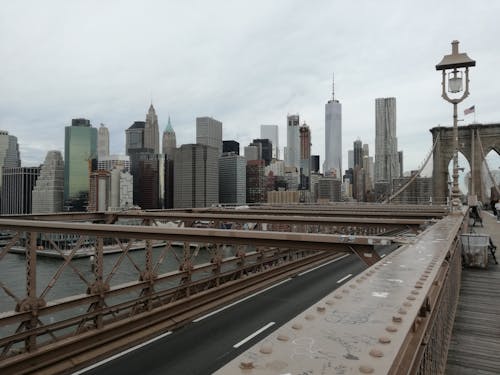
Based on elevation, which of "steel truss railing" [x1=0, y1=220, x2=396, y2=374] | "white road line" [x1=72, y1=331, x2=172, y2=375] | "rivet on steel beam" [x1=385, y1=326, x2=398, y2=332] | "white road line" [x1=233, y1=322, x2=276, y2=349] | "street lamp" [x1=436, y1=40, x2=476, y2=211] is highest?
"street lamp" [x1=436, y1=40, x2=476, y2=211]

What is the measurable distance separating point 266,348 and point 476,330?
21.8ft

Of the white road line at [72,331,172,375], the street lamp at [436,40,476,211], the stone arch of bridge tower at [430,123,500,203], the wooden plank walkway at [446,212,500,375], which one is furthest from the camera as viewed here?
the stone arch of bridge tower at [430,123,500,203]

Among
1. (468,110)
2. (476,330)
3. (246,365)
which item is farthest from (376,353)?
(468,110)

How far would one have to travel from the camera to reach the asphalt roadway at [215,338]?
1016 centimetres

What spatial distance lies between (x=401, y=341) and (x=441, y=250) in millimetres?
3037

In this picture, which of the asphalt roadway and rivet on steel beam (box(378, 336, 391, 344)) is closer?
rivet on steel beam (box(378, 336, 391, 344))

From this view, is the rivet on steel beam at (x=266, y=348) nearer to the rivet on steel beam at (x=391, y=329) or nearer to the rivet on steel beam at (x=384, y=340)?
the rivet on steel beam at (x=384, y=340)

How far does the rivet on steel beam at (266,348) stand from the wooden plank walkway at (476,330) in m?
4.78

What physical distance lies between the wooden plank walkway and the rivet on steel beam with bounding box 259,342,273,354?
188 inches

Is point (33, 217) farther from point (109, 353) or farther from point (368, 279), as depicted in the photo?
point (368, 279)

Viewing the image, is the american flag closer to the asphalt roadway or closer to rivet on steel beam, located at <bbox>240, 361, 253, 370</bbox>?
the asphalt roadway

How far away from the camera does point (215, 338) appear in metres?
12.5

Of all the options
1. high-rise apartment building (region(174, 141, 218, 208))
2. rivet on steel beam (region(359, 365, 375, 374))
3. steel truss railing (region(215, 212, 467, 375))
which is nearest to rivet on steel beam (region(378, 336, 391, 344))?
steel truss railing (region(215, 212, 467, 375))

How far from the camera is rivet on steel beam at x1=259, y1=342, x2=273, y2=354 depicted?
1726 millimetres
